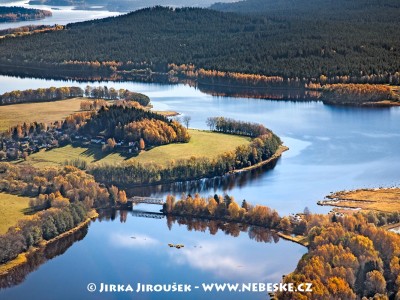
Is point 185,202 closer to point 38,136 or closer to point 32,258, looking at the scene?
point 32,258

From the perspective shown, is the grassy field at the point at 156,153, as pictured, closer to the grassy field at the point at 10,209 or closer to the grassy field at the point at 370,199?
the grassy field at the point at 10,209

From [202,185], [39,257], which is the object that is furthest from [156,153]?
[39,257]

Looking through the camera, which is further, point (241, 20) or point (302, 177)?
point (241, 20)

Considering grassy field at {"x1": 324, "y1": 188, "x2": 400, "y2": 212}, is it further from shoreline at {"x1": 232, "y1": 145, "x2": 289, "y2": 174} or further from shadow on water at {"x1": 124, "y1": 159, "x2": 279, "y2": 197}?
shoreline at {"x1": 232, "y1": 145, "x2": 289, "y2": 174}

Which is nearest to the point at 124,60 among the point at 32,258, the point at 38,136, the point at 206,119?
the point at 206,119

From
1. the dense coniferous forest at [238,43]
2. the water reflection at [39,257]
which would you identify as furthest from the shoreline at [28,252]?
the dense coniferous forest at [238,43]

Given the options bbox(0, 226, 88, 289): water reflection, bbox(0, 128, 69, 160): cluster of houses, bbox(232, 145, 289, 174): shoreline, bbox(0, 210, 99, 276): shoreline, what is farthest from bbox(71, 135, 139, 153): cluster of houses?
bbox(0, 226, 88, 289): water reflection

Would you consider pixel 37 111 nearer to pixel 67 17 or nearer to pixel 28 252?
pixel 28 252
